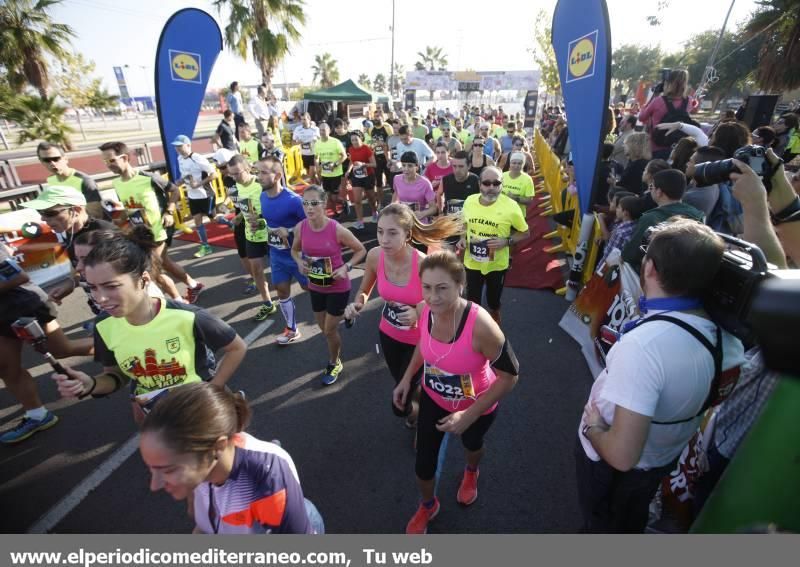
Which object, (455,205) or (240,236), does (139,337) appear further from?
(455,205)

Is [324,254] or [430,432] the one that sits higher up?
[324,254]

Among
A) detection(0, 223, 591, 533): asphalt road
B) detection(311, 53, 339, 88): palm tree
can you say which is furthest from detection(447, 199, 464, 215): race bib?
detection(311, 53, 339, 88): palm tree

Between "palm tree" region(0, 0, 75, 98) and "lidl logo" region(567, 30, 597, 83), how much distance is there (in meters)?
19.2

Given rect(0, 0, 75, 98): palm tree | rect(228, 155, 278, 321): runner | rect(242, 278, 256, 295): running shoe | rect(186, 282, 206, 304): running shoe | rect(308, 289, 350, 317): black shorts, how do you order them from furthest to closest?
rect(0, 0, 75, 98): palm tree
rect(242, 278, 256, 295): running shoe
rect(186, 282, 206, 304): running shoe
rect(228, 155, 278, 321): runner
rect(308, 289, 350, 317): black shorts

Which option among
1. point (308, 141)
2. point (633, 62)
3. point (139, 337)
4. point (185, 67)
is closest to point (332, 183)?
point (308, 141)

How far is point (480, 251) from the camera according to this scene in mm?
4398

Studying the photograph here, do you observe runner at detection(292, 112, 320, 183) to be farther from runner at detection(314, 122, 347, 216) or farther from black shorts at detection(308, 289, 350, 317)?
black shorts at detection(308, 289, 350, 317)

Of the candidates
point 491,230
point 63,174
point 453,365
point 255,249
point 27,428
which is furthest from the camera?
point 255,249

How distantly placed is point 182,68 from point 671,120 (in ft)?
29.6

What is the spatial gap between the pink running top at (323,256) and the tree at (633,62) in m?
72.5

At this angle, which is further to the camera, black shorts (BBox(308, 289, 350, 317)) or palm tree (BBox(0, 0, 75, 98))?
palm tree (BBox(0, 0, 75, 98))

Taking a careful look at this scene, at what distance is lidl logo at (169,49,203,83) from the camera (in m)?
7.52

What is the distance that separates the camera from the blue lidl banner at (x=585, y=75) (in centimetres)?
433
